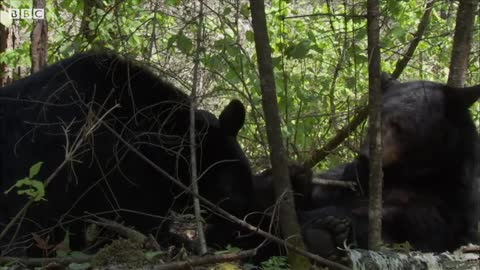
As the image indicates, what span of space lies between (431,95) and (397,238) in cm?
128

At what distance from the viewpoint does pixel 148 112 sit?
6.14m

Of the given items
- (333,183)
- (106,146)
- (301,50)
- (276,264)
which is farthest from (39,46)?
(276,264)

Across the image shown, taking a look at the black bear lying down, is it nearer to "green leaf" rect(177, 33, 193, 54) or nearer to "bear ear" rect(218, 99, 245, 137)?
"bear ear" rect(218, 99, 245, 137)

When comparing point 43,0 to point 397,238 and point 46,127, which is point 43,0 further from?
point 397,238

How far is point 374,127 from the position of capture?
4.57 m

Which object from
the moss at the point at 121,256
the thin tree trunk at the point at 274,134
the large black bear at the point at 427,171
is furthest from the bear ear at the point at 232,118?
the moss at the point at 121,256

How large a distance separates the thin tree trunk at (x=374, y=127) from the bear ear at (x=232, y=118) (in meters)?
1.60

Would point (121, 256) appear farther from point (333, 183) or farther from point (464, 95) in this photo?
point (464, 95)

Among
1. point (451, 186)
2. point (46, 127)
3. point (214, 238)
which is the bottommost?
point (214, 238)

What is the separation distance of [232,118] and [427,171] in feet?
5.75

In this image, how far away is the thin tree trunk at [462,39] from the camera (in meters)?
5.76

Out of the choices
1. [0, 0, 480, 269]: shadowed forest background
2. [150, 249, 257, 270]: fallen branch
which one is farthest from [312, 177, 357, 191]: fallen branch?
[150, 249, 257, 270]: fallen branch

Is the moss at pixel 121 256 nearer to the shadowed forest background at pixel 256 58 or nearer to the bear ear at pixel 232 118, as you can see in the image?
the shadowed forest background at pixel 256 58

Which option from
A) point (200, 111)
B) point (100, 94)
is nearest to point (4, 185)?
point (100, 94)
